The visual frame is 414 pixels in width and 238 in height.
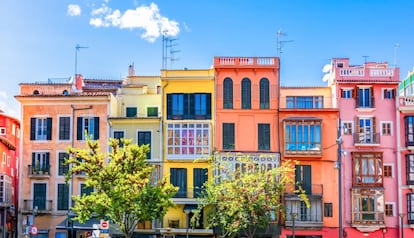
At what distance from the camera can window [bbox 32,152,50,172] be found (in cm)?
5644

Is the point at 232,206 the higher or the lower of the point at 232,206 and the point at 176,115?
the lower

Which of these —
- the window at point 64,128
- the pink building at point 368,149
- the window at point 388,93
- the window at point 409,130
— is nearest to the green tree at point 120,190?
the window at point 64,128

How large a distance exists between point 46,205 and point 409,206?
29.7m

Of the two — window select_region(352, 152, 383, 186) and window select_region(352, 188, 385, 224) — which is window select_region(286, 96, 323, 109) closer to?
window select_region(352, 152, 383, 186)

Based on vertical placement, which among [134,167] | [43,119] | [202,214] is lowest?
[202,214]

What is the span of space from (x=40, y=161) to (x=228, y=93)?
55.0ft

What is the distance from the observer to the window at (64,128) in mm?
57125

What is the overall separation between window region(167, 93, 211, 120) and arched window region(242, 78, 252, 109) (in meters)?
2.93

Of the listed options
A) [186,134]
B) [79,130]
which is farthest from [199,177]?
[79,130]

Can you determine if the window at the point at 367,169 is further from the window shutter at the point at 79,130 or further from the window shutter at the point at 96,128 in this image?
the window shutter at the point at 79,130

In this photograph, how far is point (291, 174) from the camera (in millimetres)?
55125

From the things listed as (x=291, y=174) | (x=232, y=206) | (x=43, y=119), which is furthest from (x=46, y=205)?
(x=291, y=174)

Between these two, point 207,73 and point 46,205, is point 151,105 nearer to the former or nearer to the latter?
point 207,73

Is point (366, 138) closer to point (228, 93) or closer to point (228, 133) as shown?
point (228, 133)
